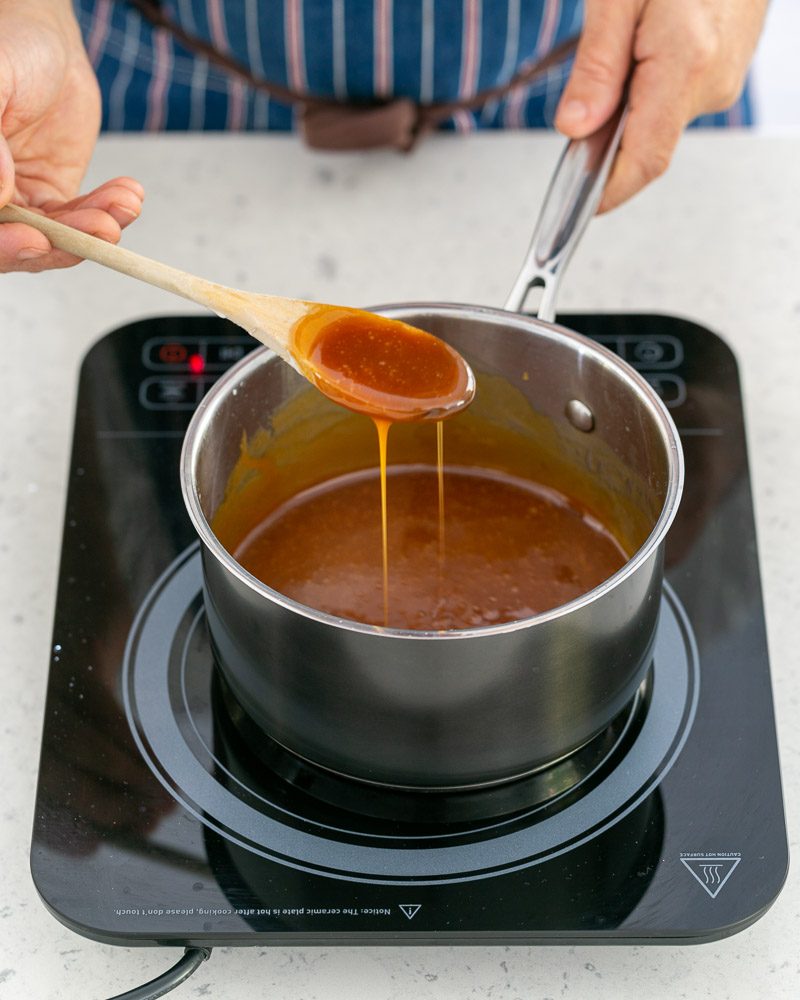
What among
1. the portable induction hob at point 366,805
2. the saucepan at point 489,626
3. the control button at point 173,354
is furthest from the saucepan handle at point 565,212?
the control button at point 173,354

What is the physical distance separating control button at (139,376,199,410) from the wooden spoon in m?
0.23

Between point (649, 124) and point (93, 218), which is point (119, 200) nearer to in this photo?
point (93, 218)

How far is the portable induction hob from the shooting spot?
0.75 metres

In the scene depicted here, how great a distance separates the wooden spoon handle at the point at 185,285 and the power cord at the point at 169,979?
15.0 inches

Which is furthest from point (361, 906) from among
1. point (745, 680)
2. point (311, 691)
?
point (745, 680)

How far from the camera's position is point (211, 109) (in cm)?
151

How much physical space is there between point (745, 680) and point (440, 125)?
834mm

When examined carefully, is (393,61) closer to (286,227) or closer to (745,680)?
(286,227)

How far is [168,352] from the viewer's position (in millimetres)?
1111

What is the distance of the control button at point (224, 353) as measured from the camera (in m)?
1.10

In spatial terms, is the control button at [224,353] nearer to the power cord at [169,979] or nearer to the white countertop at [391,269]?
the white countertop at [391,269]

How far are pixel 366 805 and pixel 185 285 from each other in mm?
356

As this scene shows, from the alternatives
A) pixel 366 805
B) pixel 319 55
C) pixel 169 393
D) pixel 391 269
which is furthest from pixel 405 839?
pixel 319 55

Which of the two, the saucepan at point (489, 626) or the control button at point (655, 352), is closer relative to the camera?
the saucepan at point (489, 626)
